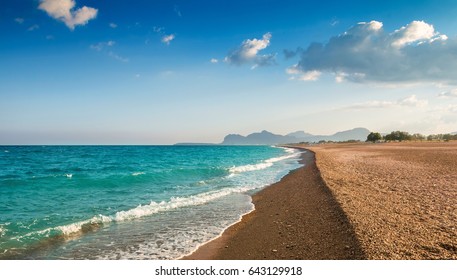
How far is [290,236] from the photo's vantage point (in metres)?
8.28

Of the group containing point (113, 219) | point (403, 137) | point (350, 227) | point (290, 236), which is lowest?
point (113, 219)

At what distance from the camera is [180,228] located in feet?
33.4

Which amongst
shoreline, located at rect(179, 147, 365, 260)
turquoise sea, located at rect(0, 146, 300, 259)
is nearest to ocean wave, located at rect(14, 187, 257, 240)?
turquoise sea, located at rect(0, 146, 300, 259)

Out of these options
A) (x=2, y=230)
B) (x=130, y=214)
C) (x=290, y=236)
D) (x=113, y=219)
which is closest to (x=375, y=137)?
(x=130, y=214)

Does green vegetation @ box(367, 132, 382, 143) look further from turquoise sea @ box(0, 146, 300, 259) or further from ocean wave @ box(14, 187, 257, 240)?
ocean wave @ box(14, 187, 257, 240)

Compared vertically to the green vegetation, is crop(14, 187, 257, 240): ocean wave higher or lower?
lower

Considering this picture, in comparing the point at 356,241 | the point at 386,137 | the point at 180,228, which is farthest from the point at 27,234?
the point at 386,137

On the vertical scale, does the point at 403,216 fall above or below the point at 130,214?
above

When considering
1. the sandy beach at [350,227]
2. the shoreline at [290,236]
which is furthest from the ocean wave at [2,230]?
the sandy beach at [350,227]

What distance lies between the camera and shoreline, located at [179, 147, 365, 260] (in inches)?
273

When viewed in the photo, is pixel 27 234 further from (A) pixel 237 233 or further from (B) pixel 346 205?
(B) pixel 346 205

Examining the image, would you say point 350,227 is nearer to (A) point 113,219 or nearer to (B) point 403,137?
(A) point 113,219

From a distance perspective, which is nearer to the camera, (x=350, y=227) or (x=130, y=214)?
(x=350, y=227)
